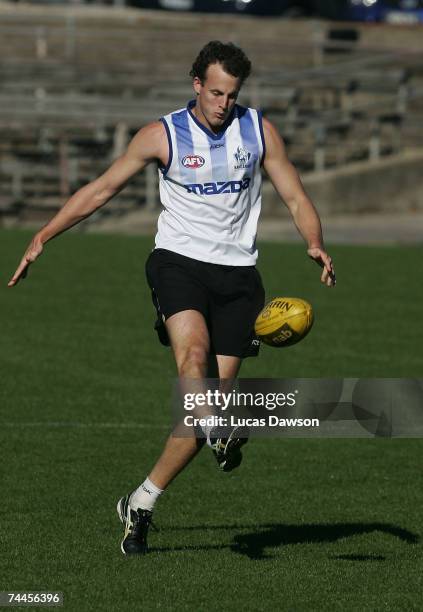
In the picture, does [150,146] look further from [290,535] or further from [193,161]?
[290,535]

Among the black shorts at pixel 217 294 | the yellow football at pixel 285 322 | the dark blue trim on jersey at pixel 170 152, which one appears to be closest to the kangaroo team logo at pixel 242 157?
the dark blue trim on jersey at pixel 170 152

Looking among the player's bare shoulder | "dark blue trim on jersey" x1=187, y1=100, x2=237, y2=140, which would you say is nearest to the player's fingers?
the player's bare shoulder

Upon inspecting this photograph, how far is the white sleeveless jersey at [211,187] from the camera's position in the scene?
7305 millimetres

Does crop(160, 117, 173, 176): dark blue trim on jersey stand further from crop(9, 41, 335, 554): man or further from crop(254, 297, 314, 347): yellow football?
crop(254, 297, 314, 347): yellow football

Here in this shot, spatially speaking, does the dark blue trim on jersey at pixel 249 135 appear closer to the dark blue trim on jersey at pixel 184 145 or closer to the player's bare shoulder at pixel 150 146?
the dark blue trim on jersey at pixel 184 145

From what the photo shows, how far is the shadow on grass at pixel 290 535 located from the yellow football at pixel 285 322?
0.99 metres

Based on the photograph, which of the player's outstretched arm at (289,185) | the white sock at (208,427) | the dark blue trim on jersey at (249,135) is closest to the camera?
the white sock at (208,427)

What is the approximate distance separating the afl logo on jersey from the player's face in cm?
17

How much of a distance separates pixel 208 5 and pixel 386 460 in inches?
1351

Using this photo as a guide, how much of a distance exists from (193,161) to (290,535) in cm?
193

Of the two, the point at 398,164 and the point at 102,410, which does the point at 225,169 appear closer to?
the point at 102,410

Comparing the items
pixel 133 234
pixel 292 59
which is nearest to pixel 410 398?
pixel 133 234

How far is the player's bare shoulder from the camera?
24.0 feet

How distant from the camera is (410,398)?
39.4 feet
